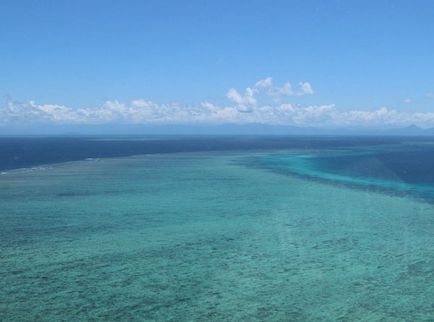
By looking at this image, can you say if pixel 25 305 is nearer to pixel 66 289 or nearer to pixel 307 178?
pixel 66 289

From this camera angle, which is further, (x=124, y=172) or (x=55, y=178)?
(x=124, y=172)

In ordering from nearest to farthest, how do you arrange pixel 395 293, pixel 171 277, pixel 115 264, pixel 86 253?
pixel 395 293 < pixel 171 277 < pixel 115 264 < pixel 86 253

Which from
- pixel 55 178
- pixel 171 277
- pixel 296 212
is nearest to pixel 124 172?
pixel 55 178

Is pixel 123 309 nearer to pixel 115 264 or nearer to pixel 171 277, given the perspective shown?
pixel 171 277

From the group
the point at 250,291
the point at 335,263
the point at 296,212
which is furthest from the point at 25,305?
the point at 296,212

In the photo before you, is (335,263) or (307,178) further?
(307,178)

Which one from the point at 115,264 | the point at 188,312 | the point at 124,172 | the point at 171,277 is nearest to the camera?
the point at 188,312

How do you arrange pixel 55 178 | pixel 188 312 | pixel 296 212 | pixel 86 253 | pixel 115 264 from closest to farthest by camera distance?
pixel 188 312 < pixel 115 264 < pixel 86 253 < pixel 296 212 < pixel 55 178
